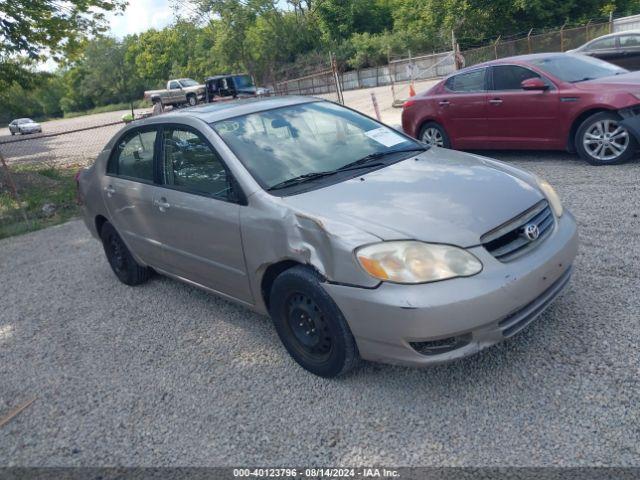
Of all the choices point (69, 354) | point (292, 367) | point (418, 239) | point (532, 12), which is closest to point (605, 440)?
point (418, 239)

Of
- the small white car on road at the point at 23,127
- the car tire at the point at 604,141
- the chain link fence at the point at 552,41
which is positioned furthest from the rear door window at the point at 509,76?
the small white car on road at the point at 23,127

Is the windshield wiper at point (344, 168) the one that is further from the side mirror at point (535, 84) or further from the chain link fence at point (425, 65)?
the chain link fence at point (425, 65)

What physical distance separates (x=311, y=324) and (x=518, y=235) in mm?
1285

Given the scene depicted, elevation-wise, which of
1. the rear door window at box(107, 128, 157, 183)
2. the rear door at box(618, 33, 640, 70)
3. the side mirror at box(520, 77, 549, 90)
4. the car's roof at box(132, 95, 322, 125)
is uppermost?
the car's roof at box(132, 95, 322, 125)

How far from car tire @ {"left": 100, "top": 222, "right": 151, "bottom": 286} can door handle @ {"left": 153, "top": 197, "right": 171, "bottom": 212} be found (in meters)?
1.06

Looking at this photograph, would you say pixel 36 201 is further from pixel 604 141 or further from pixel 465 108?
pixel 604 141

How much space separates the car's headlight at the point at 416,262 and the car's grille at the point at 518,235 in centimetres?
19

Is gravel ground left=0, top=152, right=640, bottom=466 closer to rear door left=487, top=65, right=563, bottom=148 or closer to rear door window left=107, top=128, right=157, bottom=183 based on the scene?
rear door window left=107, top=128, right=157, bottom=183

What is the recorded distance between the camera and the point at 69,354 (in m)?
4.22

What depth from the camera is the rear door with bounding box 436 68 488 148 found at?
8289 mm

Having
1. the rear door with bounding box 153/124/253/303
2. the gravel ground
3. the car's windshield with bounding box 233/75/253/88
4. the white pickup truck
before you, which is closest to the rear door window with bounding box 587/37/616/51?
the gravel ground

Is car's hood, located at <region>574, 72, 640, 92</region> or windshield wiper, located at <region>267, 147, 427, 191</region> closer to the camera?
windshield wiper, located at <region>267, 147, 427, 191</region>

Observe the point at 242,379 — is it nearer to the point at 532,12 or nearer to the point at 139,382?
the point at 139,382

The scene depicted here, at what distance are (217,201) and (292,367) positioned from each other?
121 cm
